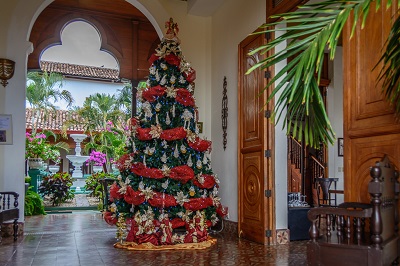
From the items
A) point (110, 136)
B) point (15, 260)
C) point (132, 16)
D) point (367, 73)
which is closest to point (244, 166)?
point (367, 73)

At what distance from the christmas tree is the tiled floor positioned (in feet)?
1.19

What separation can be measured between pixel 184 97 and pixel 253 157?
4.07ft

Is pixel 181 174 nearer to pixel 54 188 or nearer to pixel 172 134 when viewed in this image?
pixel 172 134

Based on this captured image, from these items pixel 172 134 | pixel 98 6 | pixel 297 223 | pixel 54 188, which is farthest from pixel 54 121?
pixel 297 223

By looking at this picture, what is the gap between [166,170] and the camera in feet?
15.1

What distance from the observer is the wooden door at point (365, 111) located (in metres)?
2.69

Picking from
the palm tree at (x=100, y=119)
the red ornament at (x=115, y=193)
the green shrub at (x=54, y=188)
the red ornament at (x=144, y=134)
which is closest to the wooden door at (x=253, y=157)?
the red ornament at (x=144, y=134)

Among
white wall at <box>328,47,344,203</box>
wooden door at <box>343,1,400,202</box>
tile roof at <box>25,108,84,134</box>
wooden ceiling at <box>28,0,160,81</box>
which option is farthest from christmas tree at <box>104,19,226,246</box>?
tile roof at <box>25,108,84,134</box>

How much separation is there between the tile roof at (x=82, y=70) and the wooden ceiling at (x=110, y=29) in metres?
7.76

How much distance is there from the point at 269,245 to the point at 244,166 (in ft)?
3.90

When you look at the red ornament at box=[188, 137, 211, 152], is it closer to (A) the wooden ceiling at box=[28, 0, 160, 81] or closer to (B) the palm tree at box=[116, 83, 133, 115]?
(A) the wooden ceiling at box=[28, 0, 160, 81]

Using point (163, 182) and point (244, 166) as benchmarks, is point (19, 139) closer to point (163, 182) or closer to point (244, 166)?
point (163, 182)

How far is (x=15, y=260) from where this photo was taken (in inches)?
147

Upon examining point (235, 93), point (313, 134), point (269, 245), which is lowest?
point (269, 245)
